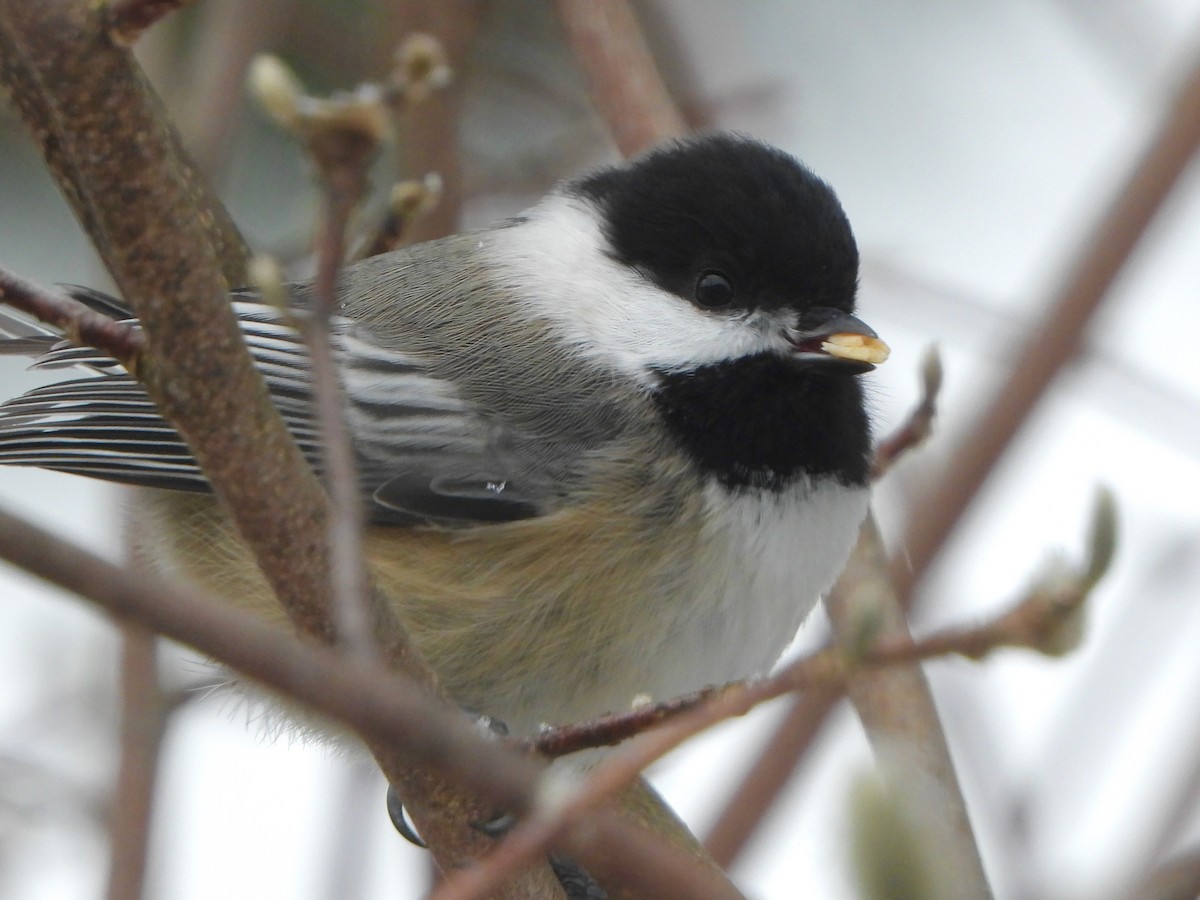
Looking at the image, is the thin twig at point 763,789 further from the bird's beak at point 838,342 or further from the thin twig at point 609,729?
the thin twig at point 609,729

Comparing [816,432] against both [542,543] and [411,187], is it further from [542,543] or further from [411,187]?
[411,187]

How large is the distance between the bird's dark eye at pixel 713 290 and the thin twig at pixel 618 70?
0.32 m

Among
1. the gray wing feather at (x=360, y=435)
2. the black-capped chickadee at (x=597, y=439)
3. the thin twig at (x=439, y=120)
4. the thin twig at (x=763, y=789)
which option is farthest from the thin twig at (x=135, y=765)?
the thin twig at (x=439, y=120)

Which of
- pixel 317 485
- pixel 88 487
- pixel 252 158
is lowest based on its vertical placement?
pixel 88 487

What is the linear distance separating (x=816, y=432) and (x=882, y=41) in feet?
8.92

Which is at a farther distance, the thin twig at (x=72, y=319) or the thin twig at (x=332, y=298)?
the thin twig at (x=72, y=319)

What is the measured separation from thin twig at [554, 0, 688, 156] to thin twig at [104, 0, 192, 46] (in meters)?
1.25

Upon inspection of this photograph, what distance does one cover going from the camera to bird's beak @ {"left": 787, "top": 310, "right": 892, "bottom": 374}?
1740 mm

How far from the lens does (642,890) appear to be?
0.71m

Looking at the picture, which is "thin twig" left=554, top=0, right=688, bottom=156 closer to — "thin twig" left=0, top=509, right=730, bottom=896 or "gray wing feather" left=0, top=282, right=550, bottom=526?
"gray wing feather" left=0, top=282, right=550, bottom=526

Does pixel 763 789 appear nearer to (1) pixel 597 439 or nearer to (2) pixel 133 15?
(1) pixel 597 439

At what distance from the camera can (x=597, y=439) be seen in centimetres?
176

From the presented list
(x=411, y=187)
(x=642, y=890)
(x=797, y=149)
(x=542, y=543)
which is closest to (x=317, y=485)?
(x=411, y=187)

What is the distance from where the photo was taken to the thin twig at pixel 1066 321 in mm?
1847
